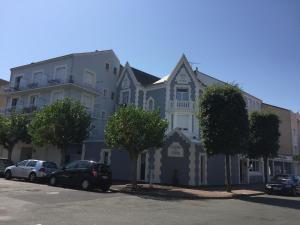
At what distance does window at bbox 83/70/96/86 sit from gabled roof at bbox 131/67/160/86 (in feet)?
16.3

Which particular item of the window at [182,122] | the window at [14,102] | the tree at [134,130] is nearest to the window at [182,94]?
the window at [182,122]

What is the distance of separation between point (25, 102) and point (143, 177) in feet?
60.1

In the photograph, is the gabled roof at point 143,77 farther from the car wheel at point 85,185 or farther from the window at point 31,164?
Result: the car wheel at point 85,185

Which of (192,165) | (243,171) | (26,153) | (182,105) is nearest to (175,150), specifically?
(192,165)

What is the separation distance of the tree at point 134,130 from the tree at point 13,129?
14.0 m

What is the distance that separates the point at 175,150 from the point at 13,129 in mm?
16362

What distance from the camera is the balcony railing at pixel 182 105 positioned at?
34.1 metres

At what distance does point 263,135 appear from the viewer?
3036 centimetres

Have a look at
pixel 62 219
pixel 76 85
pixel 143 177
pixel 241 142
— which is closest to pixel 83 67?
pixel 76 85

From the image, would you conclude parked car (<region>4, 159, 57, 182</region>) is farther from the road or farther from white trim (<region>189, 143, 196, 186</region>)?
white trim (<region>189, 143, 196, 186</region>)

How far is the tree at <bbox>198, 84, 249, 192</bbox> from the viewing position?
863 inches

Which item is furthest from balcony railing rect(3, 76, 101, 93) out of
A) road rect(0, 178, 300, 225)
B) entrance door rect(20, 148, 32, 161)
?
road rect(0, 178, 300, 225)

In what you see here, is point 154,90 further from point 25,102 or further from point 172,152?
point 25,102

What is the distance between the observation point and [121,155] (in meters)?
28.3
